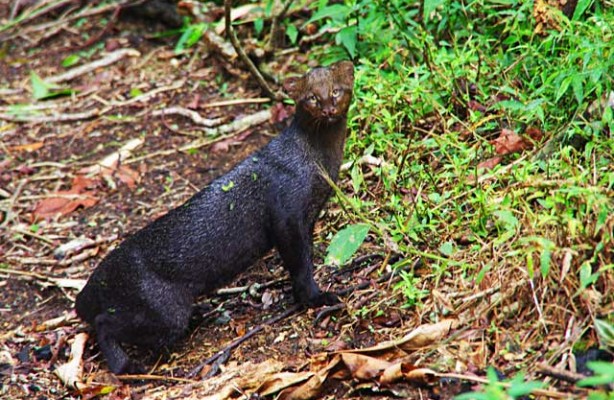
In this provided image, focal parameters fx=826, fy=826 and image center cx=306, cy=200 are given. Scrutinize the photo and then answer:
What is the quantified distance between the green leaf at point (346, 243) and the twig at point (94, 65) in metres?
5.21

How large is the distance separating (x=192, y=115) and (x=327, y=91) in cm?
285

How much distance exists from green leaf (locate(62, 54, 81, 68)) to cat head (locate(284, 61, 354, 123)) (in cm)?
465

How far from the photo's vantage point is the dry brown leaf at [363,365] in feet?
14.1

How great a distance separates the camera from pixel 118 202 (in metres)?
7.01

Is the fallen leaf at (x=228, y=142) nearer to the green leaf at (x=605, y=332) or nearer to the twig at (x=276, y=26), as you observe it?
the twig at (x=276, y=26)

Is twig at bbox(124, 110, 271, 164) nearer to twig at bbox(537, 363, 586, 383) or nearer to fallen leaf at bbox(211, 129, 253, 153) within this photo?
fallen leaf at bbox(211, 129, 253, 153)

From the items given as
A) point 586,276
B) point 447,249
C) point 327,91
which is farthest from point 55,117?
point 586,276

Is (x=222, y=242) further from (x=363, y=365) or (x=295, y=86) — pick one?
(x=363, y=365)

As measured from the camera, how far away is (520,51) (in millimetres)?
6355

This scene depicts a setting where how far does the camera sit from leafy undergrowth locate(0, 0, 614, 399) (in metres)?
4.16

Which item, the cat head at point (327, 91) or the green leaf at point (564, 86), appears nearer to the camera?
the green leaf at point (564, 86)

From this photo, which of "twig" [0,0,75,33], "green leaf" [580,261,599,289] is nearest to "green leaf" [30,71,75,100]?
"twig" [0,0,75,33]

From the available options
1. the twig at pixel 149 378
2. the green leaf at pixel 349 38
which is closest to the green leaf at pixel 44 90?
the green leaf at pixel 349 38

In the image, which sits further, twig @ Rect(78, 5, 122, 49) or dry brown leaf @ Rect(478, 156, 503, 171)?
twig @ Rect(78, 5, 122, 49)
